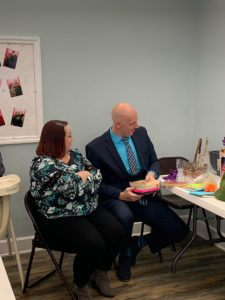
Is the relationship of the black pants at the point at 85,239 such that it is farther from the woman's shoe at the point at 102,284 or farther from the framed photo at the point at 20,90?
the framed photo at the point at 20,90

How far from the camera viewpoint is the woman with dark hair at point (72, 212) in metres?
2.39

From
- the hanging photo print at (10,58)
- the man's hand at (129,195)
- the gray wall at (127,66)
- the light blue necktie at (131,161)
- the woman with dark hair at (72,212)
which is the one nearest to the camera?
the woman with dark hair at (72,212)

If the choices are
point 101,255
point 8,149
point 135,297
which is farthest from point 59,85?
point 135,297

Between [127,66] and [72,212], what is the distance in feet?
5.44

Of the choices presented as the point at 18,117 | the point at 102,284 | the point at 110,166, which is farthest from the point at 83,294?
the point at 18,117

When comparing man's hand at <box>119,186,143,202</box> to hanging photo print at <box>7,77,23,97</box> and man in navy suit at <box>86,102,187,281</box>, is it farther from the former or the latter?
hanging photo print at <box>7,77,23,97</box>

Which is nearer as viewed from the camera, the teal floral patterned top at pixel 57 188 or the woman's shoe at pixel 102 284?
the teal floral patterned top at pixel 57 188

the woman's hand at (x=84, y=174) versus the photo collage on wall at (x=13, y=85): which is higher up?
the photo collage on wall at (x=13, y=85)

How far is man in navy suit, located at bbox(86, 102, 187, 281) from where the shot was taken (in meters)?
2.84

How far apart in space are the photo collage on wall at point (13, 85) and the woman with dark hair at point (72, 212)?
0.78 metres

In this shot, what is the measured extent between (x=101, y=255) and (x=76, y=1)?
7.27 ft

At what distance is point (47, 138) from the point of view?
254cm

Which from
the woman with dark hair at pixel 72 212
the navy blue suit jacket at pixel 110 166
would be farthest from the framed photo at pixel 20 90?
the woman with dark hair at pixel 72 212

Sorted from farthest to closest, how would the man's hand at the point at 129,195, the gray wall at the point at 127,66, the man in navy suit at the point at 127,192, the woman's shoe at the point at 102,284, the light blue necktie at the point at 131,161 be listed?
the gray wall at the point at 127,66 → the light blue necktie at the point at 131,161 → the man in navy suit at the point at 127,192 → the man's hand at the point at 129,195 → the woman's shoe at the point at 102,284
